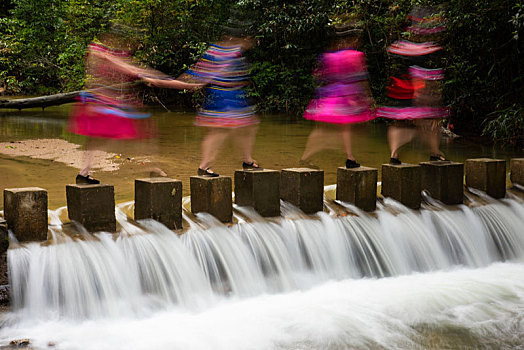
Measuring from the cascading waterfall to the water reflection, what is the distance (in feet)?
4.53

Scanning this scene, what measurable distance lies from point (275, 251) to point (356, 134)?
7449 mm

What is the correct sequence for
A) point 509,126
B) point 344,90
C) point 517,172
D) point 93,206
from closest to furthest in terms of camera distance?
point 93,206 < point 344,90 < point 517,172 < point 509,126

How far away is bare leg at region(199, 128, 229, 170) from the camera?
5.16 metres

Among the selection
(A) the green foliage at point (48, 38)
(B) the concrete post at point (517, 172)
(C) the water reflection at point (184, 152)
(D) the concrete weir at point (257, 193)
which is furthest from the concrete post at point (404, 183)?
(A) the green foliage at point (48, 38)

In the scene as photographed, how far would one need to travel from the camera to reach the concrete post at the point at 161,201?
4441 mm

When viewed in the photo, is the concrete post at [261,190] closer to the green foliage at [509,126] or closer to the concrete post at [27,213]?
the concrete post at [27,213]

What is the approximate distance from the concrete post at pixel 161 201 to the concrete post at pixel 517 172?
4155mm

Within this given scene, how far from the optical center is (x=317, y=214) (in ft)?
17.4

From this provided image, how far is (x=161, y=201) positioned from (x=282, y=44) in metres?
12.6

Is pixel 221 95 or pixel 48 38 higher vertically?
pixel 48 38

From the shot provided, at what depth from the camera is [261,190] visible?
4.98 meters

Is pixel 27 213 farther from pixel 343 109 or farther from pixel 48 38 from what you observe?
pixel 48 38

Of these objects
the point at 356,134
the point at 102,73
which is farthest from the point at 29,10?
the point at 102,73

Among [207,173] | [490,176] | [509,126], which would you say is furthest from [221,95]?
[509,126]
